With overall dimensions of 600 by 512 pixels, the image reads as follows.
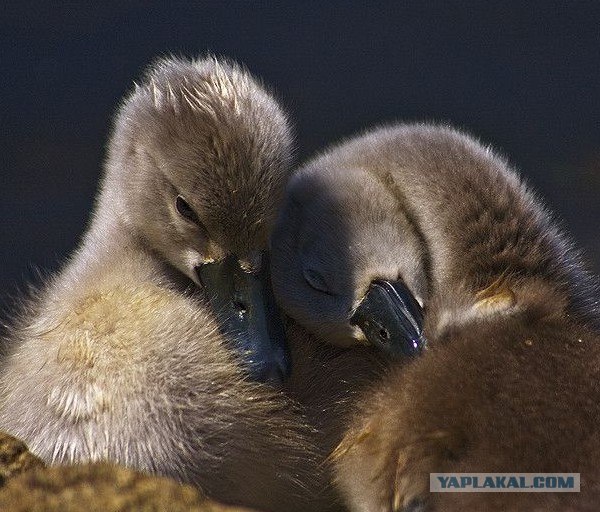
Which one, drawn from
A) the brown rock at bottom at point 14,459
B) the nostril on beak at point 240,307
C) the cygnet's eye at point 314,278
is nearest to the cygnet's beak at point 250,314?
the nostril on beak at point 240,307

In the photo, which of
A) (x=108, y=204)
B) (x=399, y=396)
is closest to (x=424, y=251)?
(x=399, y=396)

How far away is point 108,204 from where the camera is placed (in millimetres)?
2170

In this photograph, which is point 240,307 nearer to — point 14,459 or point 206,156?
point 206,156

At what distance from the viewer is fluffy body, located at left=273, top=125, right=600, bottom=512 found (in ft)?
4.97

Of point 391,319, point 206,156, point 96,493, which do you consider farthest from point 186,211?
point 96,493

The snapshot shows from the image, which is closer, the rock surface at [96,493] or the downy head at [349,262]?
the rock surface at [96,493]

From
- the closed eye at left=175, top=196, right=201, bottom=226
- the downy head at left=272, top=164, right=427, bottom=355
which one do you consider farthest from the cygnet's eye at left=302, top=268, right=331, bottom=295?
the closed eye at left=175, top=196, right=201, bottom=226

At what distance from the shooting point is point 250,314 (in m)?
1.91

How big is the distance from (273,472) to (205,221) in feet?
1.30

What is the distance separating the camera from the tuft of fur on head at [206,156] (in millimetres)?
1897

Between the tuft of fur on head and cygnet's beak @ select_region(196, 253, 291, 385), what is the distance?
0.10 ft
